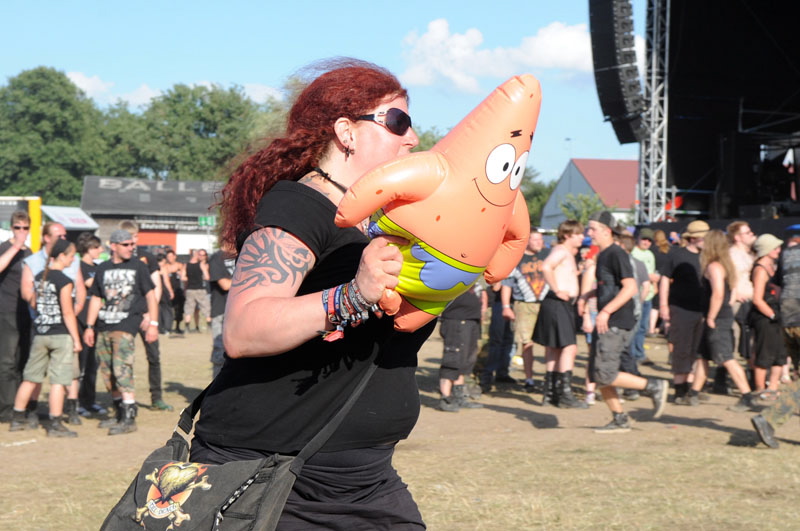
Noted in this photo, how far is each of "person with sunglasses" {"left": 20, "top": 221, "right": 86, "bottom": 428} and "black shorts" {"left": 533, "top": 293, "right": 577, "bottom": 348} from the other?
16.3 feet

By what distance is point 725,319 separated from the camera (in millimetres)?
9805

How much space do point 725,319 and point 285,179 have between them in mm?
8517

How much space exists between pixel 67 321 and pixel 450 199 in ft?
23.2

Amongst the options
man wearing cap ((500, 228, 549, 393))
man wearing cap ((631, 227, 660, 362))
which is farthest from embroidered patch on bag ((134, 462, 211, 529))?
man wearing cap ((631, 227, 660, 362))

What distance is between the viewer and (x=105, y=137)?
7706 cm

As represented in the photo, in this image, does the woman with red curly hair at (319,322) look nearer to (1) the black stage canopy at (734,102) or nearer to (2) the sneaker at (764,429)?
(2) the sneaker at (764,429)

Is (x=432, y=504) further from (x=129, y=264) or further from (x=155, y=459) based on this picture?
(x=129, y=264)

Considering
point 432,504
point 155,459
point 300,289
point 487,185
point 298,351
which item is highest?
point 487,185

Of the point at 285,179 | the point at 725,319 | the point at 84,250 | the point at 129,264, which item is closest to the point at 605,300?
the point at 725,319

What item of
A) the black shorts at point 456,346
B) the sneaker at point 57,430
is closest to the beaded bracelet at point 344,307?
the sneaker at point 57,430

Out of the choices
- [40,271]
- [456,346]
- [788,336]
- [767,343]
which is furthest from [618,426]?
[40,271]

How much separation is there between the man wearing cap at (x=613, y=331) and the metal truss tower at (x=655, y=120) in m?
15.1

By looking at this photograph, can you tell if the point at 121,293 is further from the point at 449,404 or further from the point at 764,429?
the point at 764,429

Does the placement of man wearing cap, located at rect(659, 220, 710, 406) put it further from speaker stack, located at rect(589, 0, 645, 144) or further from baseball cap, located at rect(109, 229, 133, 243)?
speaker stack, located at rect(589, 0, 645, 144)
